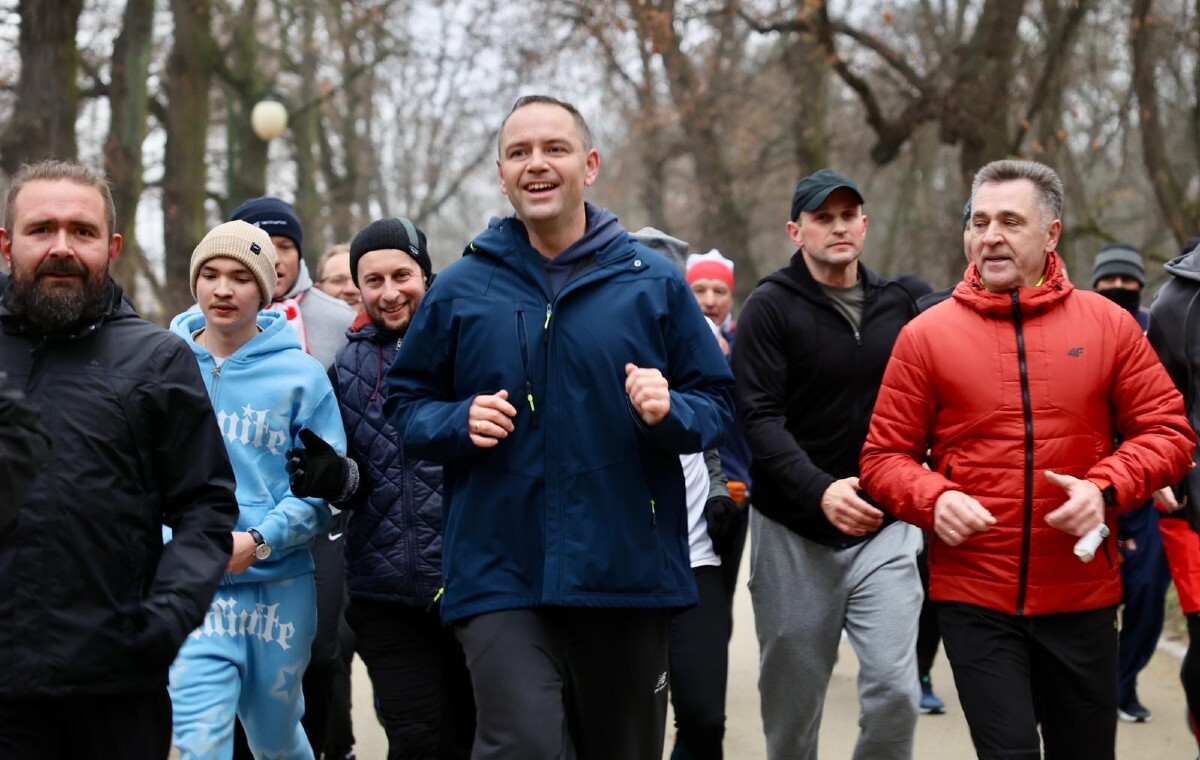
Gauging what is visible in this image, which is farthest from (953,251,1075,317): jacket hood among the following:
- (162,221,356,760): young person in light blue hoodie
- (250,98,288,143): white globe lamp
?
(250,98,288,143): white globe lamp

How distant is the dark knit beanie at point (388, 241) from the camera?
564 cm

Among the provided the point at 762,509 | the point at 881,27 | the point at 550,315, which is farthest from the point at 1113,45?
the point at 550,315

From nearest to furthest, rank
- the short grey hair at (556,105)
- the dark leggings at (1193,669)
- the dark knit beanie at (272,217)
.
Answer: the short grey hair at (556,105)
the dark leggings at (1193,669)
the dark knit beanie at (272,217)

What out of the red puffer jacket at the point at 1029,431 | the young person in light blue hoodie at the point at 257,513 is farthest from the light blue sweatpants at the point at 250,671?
the red puffer jacket at the point at 1029,431

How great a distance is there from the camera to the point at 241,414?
16.8 ft

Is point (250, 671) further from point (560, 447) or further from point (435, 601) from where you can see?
point (560, 447)

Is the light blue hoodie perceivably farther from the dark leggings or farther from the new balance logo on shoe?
the dark leggings

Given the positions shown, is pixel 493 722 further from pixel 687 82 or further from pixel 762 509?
pixel 687 82

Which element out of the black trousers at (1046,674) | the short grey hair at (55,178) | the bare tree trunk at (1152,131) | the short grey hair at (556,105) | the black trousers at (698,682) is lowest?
the black trousers at (698,682)

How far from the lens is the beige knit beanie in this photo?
5.26 meters

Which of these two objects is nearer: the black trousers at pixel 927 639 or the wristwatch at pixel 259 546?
the wristwatch at pixel 259 546

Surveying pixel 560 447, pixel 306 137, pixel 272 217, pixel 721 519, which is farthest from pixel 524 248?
pixel 306 137

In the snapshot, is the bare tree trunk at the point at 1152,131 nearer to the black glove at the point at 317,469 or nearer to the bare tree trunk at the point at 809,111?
the bare tree trunk at the point at 809,111

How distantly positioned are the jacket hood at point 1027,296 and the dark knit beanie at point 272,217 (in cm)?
324
